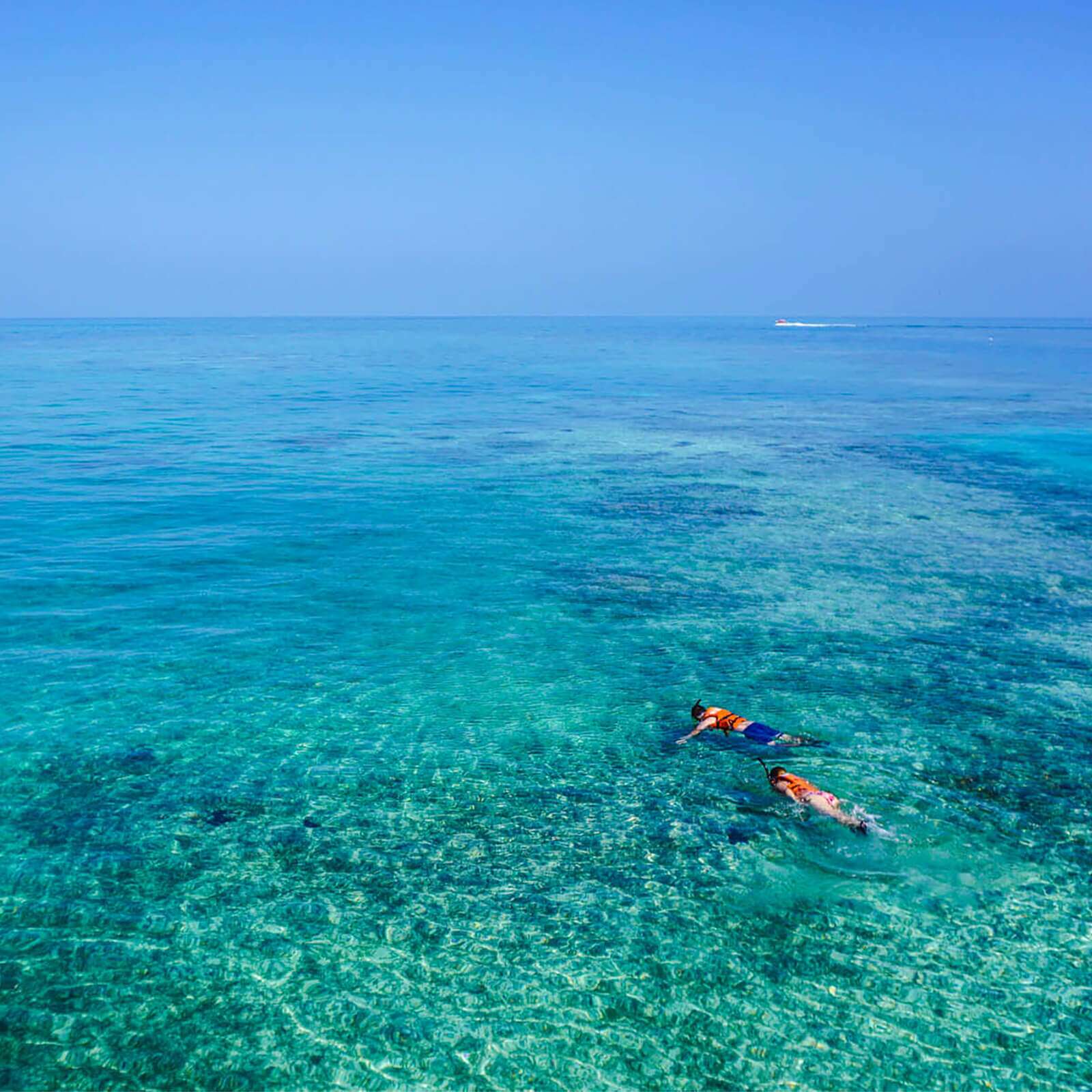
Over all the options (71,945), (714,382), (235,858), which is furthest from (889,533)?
(714,382)

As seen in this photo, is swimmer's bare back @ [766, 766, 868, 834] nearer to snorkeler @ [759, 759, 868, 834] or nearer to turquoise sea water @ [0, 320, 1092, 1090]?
snorkeler @ [759, 759, 868, 834]

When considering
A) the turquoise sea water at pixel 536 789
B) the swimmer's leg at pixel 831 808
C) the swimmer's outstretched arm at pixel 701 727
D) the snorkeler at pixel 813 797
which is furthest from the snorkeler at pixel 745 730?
the swimmer's leg at pixel 831 808

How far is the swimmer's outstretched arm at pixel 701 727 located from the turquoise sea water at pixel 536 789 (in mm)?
151

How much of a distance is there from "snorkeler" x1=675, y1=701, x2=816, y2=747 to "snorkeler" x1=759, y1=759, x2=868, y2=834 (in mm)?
1107

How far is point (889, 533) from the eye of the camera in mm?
23016

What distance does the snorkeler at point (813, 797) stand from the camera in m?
10.5

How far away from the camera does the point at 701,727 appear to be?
12.5 meters

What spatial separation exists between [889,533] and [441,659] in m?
13.3

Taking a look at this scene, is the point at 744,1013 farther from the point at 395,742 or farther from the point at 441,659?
the point at 441,659

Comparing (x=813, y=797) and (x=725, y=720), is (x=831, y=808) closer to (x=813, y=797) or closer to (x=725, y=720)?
(x=813, y=797)

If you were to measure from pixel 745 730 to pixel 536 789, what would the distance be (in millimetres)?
3087

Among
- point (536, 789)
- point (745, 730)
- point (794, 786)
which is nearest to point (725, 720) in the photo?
point (745, 730)

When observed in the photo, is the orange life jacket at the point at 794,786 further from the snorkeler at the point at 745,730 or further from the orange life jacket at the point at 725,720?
the orange life jacket at the point at 725,720

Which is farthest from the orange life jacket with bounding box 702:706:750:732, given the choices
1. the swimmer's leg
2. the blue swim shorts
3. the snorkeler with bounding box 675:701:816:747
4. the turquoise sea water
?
the swimmer's leg
